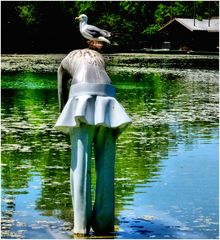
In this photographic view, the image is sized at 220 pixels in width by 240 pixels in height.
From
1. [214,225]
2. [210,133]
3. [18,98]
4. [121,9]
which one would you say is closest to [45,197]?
[214,225]

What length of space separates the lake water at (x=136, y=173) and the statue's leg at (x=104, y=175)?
27 cm

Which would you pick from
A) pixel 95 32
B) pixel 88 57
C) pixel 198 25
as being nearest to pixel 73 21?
pixel 198 25

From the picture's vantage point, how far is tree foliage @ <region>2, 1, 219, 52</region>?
74438 mm

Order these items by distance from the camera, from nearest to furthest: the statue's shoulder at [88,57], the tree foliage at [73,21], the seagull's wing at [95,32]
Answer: the statue's shoulder at [88,57] < the seagull's wing at [95,32] < the tree foliage at [73,21]

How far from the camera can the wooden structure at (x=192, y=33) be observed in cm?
9331

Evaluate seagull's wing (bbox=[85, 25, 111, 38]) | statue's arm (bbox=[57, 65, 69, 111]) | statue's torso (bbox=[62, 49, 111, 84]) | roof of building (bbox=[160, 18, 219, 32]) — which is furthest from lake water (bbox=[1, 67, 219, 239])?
roof of building (bbox=[160, 18, 219, 32])

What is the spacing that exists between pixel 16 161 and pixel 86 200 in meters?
4.91

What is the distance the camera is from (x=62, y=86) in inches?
253

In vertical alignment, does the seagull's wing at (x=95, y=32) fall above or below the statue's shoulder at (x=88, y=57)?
above

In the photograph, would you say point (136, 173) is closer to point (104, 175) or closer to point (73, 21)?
point (104, 175)

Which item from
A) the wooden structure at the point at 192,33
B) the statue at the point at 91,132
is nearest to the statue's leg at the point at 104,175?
the statue at the point at 91,132

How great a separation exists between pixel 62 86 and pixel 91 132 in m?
0.64

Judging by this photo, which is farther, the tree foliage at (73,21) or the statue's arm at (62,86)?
the tree foliage at (73,21)

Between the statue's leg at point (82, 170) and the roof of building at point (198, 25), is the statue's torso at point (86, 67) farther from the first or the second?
the roof of building at point (198, 25)
